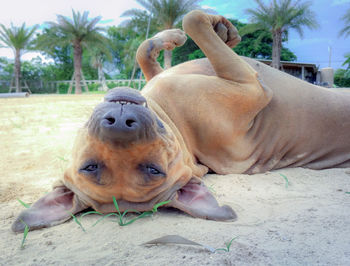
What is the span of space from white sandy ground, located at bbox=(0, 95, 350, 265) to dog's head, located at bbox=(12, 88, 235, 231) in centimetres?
9

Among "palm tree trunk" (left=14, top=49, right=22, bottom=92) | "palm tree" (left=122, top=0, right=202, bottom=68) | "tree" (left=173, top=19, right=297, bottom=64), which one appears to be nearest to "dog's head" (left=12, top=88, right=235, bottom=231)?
"palm tree" (left=122, top=0, right=202, bottom=68)

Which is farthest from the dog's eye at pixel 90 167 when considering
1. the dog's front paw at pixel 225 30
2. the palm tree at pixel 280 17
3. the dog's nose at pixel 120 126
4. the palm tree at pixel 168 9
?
the palm tree at pixel 280 17

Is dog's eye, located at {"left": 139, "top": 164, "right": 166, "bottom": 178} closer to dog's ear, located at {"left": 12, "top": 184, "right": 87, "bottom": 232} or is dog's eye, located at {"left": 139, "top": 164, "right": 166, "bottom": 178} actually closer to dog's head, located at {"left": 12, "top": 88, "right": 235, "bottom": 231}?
dog's head, located at {"left": 12, "top": 88, "right": 235, "bottom": 231}

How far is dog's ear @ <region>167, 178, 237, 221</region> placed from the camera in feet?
Answer: 6.01

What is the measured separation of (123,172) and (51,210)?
0.54 m

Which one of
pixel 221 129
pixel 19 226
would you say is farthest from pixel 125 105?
pixel 221 129

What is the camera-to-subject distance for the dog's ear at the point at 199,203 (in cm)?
183

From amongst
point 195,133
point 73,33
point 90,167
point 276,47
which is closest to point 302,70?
point 276,47

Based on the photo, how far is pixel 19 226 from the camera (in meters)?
1.77

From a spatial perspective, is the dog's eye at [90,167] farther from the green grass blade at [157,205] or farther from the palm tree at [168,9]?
the palm tree at [168,9]

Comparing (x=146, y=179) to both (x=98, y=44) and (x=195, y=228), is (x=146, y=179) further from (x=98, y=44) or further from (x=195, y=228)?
(x=98, y=44)

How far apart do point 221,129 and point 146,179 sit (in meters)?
1.08

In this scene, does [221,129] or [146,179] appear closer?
[146,179]

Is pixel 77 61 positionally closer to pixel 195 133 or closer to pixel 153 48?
pixel 153 48
